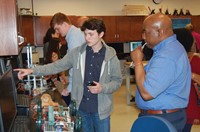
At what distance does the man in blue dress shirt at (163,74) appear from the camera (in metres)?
1.63

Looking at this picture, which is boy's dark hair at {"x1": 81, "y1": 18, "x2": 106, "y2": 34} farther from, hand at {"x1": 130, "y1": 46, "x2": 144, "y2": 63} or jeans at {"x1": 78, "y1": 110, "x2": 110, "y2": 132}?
jeans at {"x1": 78, "y1": 110, "x2": 110, "y2": 132}

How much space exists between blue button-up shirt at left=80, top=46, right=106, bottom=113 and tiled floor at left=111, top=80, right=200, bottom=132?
1860 mm

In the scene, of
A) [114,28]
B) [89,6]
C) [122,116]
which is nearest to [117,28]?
[114,28]

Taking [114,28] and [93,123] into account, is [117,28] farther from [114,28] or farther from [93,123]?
[93,123]

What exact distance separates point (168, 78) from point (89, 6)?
5.85m

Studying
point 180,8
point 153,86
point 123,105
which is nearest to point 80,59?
point 153,86

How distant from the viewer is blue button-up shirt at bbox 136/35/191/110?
63.9 inches

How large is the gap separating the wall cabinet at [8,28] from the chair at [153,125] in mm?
891

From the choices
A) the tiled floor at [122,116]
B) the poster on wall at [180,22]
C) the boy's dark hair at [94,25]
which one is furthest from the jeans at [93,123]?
the poster on wall at [180,22]

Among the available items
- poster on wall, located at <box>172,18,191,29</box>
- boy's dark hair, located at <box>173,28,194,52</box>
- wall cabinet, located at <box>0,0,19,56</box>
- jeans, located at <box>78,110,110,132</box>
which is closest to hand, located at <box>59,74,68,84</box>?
jeans, located at <box>78,110,110,132</box>

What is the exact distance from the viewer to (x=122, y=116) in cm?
449

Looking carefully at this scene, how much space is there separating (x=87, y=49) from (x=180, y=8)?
671cm

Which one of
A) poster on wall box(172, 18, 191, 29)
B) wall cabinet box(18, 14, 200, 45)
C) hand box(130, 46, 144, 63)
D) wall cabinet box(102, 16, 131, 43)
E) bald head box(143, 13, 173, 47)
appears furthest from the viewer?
poster on wall box(172, 18, 191, 29)

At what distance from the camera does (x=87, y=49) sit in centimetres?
215
